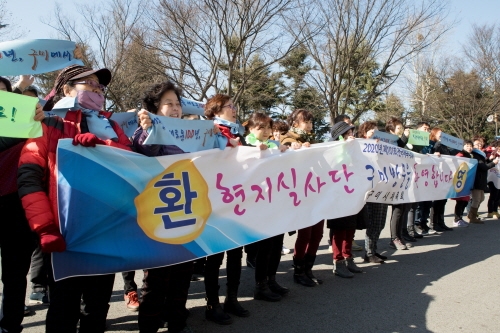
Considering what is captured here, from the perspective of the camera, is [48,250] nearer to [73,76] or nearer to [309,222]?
[73,76]

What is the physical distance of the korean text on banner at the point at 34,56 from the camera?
11.3 feet

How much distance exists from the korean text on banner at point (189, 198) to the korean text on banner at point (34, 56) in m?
1.29

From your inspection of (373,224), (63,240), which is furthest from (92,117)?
(373,224)

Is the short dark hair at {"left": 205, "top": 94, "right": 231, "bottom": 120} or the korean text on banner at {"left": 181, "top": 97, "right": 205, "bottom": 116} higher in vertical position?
the korean text on banner at {"left": 181, "top": 97, "right": 205, "bottom": 116}

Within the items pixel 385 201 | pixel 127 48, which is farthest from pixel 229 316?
pixel 127 48

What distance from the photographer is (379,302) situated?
4.12m

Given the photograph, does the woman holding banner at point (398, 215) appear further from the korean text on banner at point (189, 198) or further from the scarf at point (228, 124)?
the scarf at point (228, 124)

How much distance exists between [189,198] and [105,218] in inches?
24.4

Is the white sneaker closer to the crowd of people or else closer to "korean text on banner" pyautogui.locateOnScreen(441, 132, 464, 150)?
"korean text on banner" pyautogui.locateOnScreen(441, 132, 464, 150)

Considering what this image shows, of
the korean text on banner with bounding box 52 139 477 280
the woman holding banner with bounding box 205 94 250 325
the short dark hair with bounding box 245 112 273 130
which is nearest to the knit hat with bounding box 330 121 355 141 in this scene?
the korean text on banner with bounding box 52 139 477 280

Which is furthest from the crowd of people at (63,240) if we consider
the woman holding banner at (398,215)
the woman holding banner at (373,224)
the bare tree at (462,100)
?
the bare tree at (462,100)

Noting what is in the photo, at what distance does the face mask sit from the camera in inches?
110

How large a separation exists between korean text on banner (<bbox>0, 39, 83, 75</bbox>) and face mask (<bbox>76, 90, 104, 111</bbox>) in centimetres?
97

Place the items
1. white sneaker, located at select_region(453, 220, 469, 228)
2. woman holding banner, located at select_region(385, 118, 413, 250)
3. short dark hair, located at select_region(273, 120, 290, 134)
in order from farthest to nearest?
white sneaker, located at select_region(453, 220, 469, 228)
woman holding banner, located at select_region(385, 118, 413, 250)
short dark hair, located at select_region(273, 120, 290, 134)
